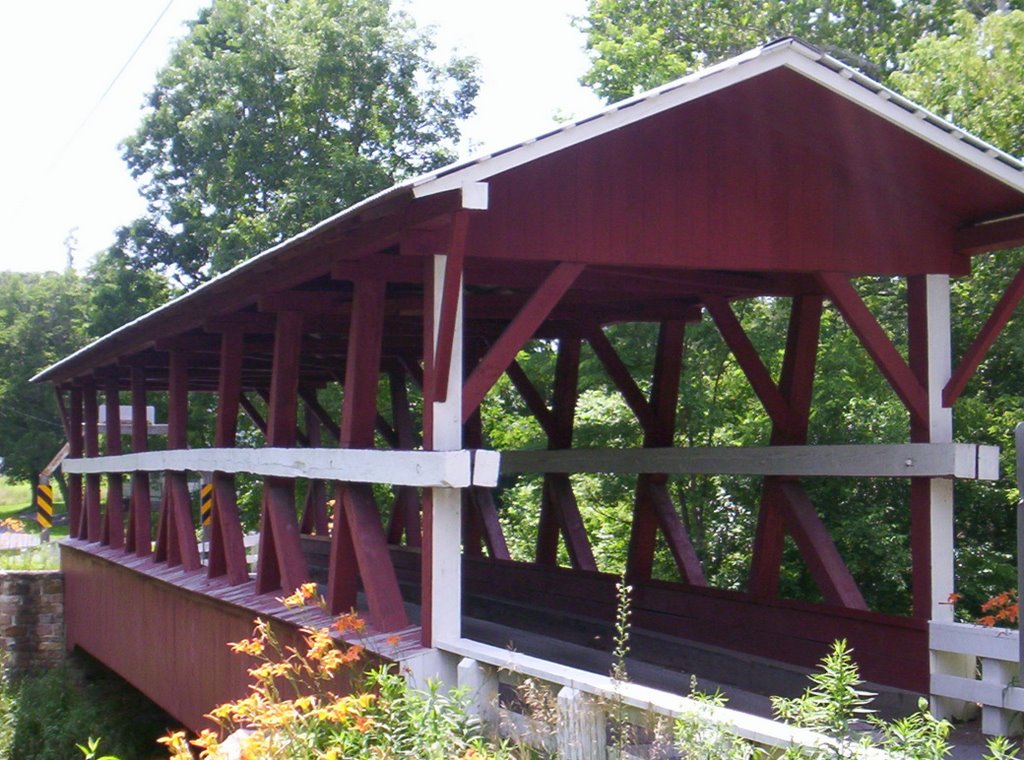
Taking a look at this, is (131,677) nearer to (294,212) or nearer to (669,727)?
(669,727)

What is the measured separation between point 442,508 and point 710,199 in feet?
8.15

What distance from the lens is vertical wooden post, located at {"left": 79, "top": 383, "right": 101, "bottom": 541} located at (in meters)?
18.0

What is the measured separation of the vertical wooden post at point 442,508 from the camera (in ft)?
23.4

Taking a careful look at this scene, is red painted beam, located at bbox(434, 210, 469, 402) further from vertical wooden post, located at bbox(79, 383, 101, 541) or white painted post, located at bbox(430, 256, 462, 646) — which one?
vertical wooden post, located at bbox(79, 383, 101, 541)

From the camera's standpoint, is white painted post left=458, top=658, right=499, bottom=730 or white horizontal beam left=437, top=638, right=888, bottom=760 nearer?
white horizontal beam left=437, top=638, right=888, bottom=760

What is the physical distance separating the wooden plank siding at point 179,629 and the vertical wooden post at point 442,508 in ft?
0.78

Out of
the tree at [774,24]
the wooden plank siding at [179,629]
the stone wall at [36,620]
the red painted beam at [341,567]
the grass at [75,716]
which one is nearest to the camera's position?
the red painted beam at [341,567]

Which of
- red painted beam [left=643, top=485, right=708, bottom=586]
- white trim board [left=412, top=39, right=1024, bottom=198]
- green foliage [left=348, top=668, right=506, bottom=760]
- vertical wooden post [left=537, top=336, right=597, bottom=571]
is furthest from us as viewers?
vertical wooden post [left=537, top=336, right=597, bottom=571]

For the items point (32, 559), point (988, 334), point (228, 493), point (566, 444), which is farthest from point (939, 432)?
point (32, 559)

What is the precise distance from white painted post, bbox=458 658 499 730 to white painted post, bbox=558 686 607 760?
2.74 ft

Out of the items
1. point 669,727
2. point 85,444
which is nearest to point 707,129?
point 669,727

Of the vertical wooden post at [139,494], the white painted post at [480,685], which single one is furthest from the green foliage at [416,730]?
the vertical wooden post at [139,494]

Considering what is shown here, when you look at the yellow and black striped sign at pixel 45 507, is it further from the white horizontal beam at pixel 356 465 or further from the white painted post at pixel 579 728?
the white painted post at pixel 579 728

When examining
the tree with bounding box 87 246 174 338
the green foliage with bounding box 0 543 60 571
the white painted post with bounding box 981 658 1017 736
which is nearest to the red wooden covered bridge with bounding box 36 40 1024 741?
the white painted post with bounding box 981 658 1017 736
